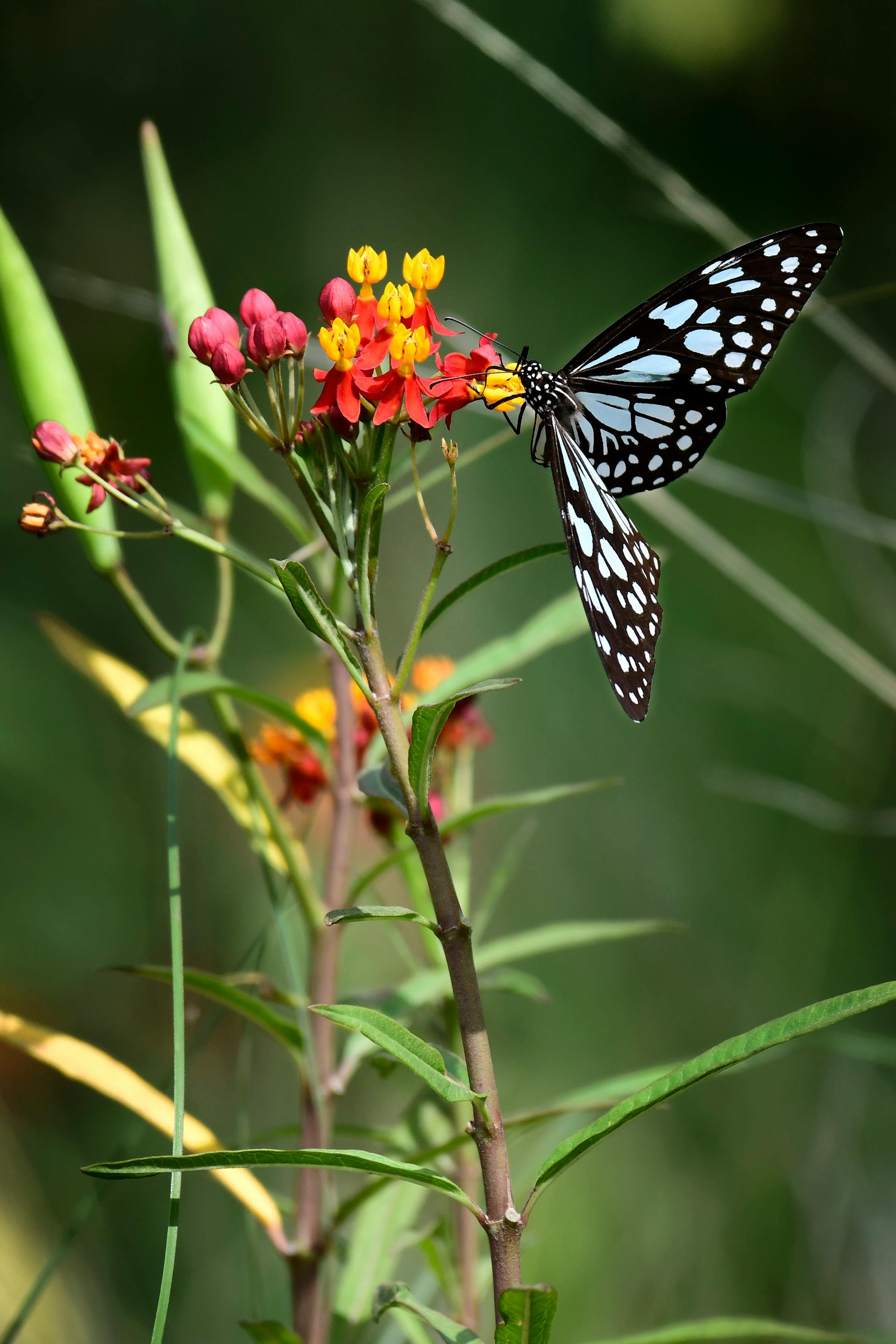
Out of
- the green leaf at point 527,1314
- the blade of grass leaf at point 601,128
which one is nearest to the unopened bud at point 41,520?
the green leaf at point 527,1314

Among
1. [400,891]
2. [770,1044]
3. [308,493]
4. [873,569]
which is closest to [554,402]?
[308,493]

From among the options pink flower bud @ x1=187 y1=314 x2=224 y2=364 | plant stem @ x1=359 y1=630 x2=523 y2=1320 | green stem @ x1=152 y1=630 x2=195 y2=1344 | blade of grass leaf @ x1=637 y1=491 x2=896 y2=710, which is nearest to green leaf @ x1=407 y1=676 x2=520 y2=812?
plant stem @ x1=359 y1=630 x2=523 y2=1320

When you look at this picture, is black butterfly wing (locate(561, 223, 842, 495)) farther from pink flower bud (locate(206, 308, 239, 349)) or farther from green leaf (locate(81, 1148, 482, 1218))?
green leaf (locate(81, 1148, 482, 1218))

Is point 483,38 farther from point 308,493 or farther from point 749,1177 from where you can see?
point 749,1177

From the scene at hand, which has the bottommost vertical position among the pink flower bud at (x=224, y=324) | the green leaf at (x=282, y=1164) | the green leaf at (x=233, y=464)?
the green leaf at (x=282, y=1164)

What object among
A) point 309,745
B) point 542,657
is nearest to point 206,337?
point 309,745

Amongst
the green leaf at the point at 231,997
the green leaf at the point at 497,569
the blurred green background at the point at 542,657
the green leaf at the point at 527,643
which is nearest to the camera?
the green leaf at the point at 497,569

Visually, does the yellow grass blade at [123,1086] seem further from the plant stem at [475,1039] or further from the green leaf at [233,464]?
the green leaf at [233,464]
